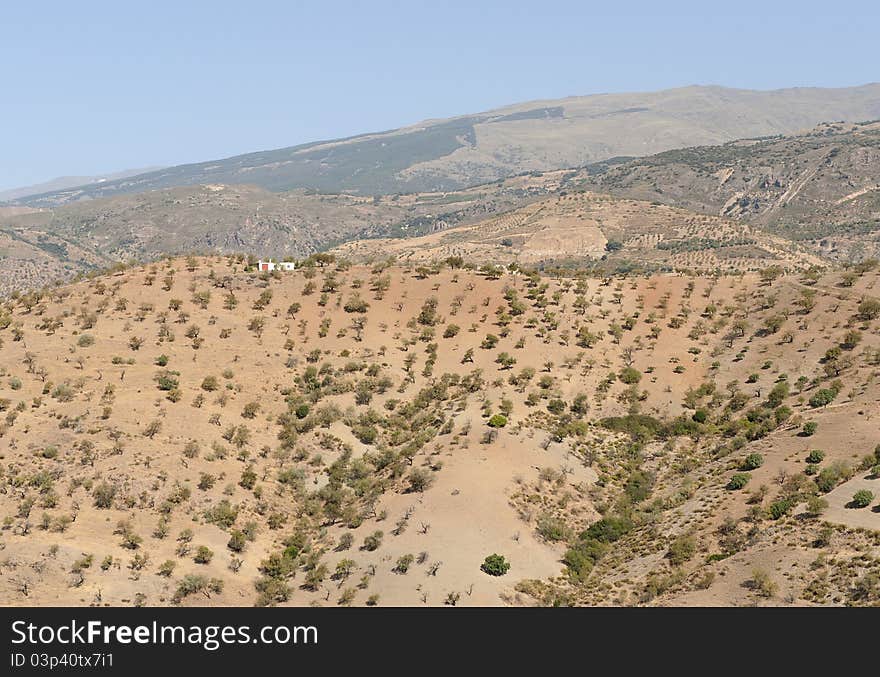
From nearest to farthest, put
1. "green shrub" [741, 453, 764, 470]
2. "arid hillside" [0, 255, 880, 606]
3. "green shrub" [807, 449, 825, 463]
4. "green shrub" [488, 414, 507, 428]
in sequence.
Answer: "arid hillside" [0, 255, 880, 606] < "green shrub" [807, 449, 825, 463] < "green shrub" [741, 453, 764, 470] < "green shrub" [488, 414, 507, 428]

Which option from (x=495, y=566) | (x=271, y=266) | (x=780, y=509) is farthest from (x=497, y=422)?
(x=271, y=266)

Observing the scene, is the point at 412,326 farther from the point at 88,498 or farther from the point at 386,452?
the point at 88,498

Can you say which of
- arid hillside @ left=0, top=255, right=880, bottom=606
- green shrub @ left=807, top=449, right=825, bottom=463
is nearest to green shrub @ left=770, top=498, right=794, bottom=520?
arid hillside @ left=0, top=255, right=880, bottom=606

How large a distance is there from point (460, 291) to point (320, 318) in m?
15.8

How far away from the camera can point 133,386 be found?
52.6 meters

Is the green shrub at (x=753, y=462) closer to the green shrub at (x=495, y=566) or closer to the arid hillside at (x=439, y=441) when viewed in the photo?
the arid hillside at (x=439, y=441)

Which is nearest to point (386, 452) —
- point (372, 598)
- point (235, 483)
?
point (235, 483)

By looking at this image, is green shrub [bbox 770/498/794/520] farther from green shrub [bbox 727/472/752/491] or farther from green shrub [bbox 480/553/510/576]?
green shrub [bbox 480/553/510/576]

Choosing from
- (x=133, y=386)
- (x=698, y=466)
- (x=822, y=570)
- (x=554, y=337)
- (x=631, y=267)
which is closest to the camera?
(x=822, y=570)

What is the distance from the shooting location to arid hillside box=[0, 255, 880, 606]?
3491 cm

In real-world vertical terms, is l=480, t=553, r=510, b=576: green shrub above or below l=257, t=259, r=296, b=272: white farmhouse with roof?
below

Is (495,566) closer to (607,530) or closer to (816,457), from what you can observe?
(607,530)

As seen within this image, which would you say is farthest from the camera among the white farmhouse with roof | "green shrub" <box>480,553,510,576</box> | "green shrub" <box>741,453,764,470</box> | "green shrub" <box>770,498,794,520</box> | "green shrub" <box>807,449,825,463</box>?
the white farmhouse with roof

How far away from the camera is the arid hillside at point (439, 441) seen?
115 ft
